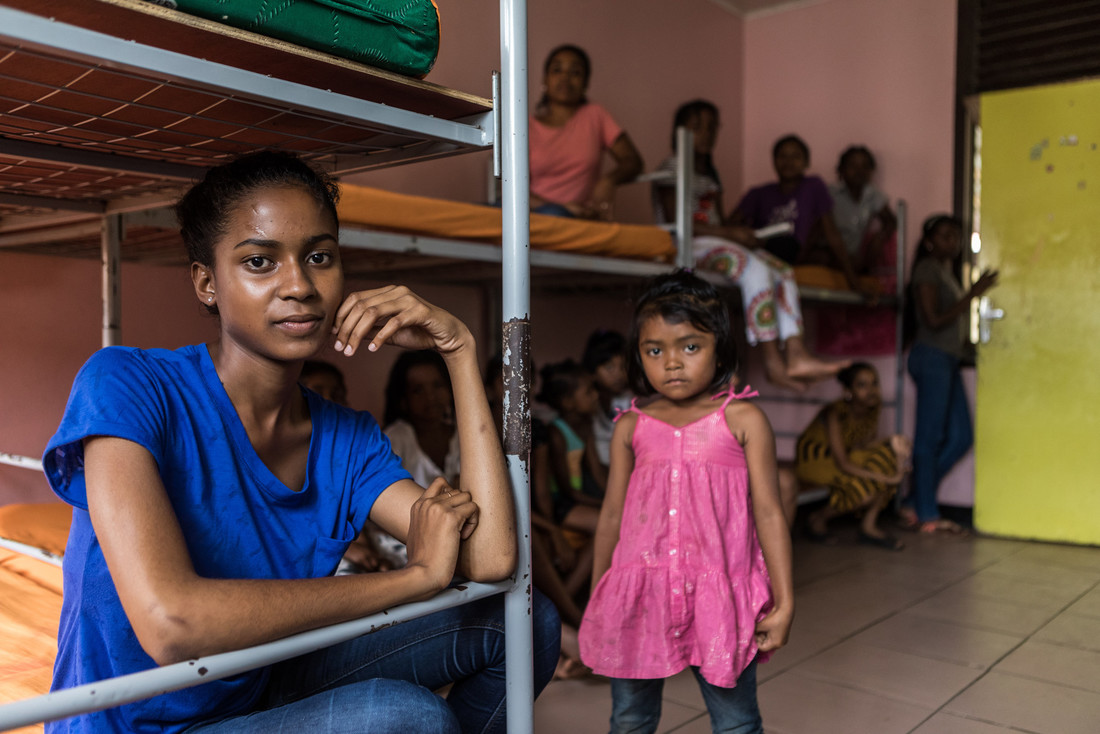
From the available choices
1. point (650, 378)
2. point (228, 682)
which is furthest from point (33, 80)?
point (650, 378)

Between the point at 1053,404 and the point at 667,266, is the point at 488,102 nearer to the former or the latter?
the point at 667,266

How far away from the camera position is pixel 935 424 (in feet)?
13.9

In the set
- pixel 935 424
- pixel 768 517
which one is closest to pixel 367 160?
pixel 768 517

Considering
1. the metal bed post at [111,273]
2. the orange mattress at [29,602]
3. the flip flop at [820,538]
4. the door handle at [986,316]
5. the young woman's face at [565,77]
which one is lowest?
the flip flop at [820,538]

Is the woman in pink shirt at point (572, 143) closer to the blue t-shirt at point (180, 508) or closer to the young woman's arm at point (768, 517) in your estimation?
the young woman's arm at point (768, 517)

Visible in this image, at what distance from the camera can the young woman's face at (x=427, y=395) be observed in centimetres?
273

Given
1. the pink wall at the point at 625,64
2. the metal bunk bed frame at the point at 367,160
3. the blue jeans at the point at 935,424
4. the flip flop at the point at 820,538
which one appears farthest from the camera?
the blue jeans at the point at 935,424

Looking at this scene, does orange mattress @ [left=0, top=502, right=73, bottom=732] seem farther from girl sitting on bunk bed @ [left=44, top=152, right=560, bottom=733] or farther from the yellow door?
the yellow door

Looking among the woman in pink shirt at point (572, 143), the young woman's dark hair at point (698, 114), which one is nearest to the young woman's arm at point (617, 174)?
the woman in pink shirt at point (572, 143)

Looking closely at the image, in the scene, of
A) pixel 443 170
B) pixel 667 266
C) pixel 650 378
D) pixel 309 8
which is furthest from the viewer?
pixel 443 170

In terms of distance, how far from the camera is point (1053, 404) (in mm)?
3842

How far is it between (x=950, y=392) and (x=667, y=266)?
7.36ft

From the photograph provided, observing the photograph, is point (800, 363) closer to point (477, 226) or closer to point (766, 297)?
point (766, 297)

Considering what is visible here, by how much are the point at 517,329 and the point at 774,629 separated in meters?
0.71
